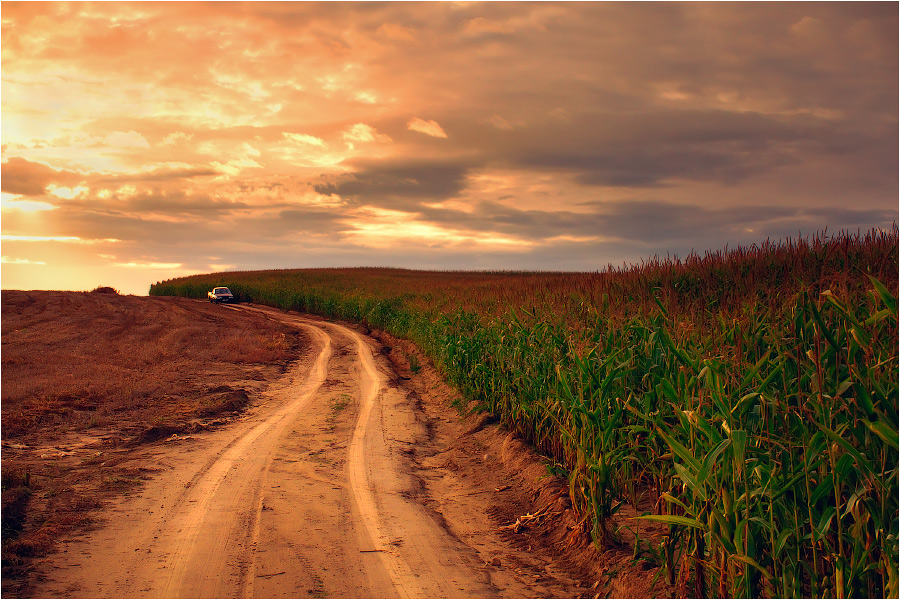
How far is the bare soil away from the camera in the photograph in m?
5.00

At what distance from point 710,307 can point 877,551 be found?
16.8 feet

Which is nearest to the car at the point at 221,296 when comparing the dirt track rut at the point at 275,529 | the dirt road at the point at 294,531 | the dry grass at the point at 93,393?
the dry grass at the point at 93,393

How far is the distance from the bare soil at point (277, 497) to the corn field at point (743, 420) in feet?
2.45

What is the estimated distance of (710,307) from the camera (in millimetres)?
8398

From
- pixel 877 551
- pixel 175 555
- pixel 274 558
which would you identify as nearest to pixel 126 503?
pixel 175 555

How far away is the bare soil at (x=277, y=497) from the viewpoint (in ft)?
16.4

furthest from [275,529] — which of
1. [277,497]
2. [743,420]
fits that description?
[743,420]

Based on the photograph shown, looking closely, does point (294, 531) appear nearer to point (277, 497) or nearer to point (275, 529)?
point (275, 529)

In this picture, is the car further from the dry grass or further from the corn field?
the corn field

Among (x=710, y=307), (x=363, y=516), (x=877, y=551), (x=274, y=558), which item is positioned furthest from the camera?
(x=710, y=307)

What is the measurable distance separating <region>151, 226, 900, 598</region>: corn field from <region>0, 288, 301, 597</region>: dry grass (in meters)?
5.50

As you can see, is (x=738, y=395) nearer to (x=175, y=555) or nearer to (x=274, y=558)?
(x=274, y=558)

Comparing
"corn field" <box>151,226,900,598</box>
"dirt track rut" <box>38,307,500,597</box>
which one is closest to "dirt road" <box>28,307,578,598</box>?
"dirt track rut" <box>38,307,500,597</box>

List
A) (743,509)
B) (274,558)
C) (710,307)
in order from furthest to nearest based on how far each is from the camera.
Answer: (710,307) → (274,558) → (743,509)
